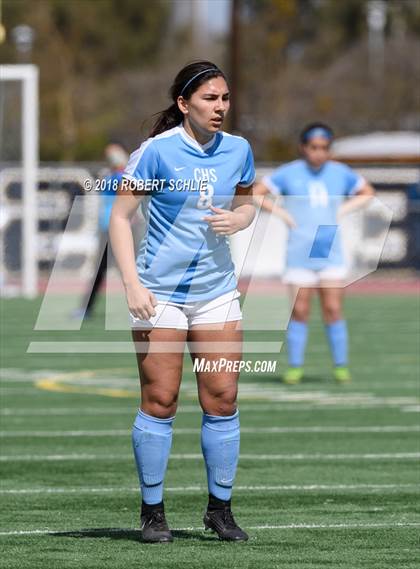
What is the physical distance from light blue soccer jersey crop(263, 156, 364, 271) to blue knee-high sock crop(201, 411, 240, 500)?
6667 millimetres

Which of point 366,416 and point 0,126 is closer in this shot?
point 366,416

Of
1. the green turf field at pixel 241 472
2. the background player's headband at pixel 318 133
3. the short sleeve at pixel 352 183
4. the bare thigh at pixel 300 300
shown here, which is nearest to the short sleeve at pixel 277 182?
the background player's headband at pixel 318 133

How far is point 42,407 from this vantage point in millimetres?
12430

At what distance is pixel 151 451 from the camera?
714 cm

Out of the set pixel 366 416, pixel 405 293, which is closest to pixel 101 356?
pixel 366 416

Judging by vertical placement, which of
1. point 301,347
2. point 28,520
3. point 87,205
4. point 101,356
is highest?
point 28,520

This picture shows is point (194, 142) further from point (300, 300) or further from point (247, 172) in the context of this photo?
point (300, 300)

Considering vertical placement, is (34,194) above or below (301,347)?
below

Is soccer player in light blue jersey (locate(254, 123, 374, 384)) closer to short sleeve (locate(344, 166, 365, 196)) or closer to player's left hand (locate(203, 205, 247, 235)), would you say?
short sleeve (locate(344, 166, 365, 196))

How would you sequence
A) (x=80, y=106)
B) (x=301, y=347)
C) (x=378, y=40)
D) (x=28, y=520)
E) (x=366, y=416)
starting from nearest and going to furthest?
(x=28, y=520) < (x=366, y=416) < (x=301, y=347) < (x=80, y=106) < (x=378, y=40)

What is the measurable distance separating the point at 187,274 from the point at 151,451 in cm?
76

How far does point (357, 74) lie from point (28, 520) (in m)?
55.2

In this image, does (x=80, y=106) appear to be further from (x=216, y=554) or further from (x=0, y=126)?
(x=216, y=554)

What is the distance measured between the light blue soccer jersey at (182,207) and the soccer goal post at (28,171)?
1699cm
